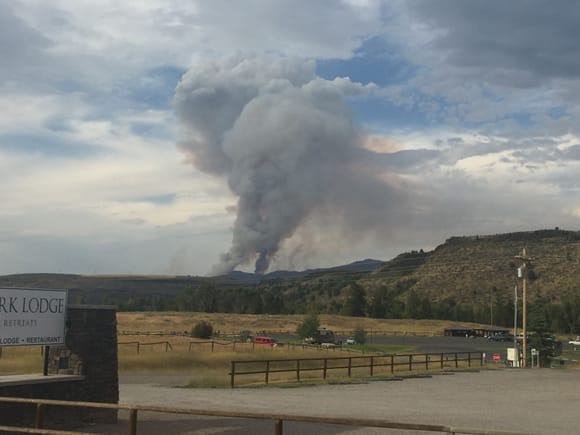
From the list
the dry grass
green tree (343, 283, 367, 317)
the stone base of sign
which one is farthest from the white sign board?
green tree (343, 283, 367, 317)

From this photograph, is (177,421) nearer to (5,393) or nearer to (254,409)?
(254,409)

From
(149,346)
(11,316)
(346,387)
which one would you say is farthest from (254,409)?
(149,346)

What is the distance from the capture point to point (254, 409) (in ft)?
61.3

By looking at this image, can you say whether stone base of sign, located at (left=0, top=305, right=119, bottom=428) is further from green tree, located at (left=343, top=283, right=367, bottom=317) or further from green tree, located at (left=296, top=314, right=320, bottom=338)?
green tree, located at (left=343, top=283, right=367, bottom=317)

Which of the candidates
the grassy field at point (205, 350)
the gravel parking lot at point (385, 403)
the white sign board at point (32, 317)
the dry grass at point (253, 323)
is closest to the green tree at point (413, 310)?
the dry grass at point (253, 323)

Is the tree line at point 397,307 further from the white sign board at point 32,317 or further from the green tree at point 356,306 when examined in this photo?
the white sign board at point 32,317

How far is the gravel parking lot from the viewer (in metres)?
16.1

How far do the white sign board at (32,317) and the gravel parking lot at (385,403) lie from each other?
2380 mm

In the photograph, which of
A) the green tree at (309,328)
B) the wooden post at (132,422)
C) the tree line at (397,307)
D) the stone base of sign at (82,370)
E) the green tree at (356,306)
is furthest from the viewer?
the green tree at (356,306)

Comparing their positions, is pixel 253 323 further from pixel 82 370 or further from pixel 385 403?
pixel 82 370

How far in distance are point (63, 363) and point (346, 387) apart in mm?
13187

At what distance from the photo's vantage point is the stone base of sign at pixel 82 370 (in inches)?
598

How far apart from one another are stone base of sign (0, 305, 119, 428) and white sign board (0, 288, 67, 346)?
406 millimetres

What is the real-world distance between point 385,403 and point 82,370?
31.0ft
